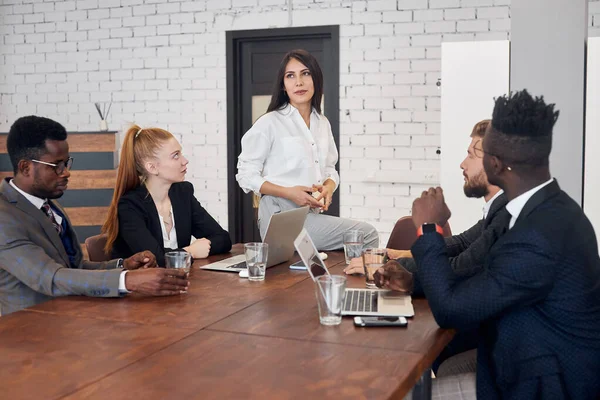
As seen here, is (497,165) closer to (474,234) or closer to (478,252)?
(478,252)

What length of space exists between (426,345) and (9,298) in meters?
1.37

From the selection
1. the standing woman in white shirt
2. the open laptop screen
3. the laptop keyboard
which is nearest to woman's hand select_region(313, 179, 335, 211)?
the standing woman in white shirt

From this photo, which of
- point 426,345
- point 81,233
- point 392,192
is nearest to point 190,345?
point 426,345

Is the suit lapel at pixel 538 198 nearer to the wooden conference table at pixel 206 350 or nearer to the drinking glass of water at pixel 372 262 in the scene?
the wooden conference table at pixel 206 350

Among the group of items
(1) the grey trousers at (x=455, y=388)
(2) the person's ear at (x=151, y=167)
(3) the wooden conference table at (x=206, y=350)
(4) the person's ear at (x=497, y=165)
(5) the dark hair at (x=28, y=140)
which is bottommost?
(1) the grey trousers at (x=455, y=388)

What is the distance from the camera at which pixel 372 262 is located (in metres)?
2.32

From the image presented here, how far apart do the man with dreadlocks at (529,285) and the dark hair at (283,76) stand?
1696 mm

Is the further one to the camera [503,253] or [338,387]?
[503,253]

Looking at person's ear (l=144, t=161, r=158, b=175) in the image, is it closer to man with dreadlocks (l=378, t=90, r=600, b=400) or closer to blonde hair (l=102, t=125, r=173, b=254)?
blonde hair (l=102, t=125, r=173, b=254)

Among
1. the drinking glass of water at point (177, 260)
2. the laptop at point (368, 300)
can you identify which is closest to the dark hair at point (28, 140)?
the drinking glass of water at point (177, 260)

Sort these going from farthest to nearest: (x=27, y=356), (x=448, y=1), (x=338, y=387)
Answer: (x=448, y=1) → (x=27, y=356) → (x=338, y=387)

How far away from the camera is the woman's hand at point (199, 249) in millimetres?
2834

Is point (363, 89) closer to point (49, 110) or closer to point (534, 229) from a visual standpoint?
point (49, 110)

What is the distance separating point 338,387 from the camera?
4.49ft
